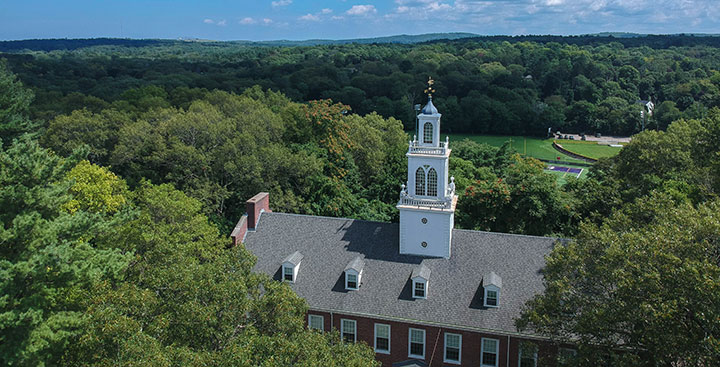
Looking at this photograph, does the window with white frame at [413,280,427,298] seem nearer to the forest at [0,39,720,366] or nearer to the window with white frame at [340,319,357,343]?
the window with white frame at [340,319,357,343]

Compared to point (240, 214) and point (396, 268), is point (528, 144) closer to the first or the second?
point (240, 214)

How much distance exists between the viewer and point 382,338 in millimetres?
31109

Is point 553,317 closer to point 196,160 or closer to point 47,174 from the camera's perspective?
point 47,174

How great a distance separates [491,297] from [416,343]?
494cm

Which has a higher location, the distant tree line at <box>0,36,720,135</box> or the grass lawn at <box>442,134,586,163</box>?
the distant tree line at <box>0,36,720,135</box>

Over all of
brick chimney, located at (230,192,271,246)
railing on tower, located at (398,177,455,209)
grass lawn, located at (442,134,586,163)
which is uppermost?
railing on tower, located at (398,177,455,209)

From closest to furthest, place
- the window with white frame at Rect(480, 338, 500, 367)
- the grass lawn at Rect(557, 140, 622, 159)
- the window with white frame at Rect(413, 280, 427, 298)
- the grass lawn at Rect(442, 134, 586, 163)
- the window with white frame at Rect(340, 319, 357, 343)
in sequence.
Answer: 1. the window with white frame at Rect(480, 338, 500, 367)
2. the window with white frame at Rect(413, 280, 427, 298)
3. the window with white frame at Rect(340, 319, 357, 343)
4. the grass lawn at Rect(557, 140, 622, 159)
5. the grass lawn at Rect(442, 134, 586, 163)

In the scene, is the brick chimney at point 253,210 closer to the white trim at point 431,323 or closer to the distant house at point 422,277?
the distant house at point 422,277

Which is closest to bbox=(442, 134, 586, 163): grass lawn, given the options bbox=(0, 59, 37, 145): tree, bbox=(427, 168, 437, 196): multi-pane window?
bbox=(427, 168, 437, 196): multi-pane window

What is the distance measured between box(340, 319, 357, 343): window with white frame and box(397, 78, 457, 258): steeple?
5243 millimetres

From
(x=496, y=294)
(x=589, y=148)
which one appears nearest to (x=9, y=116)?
(x=496, y=294)

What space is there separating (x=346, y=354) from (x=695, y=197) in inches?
1200

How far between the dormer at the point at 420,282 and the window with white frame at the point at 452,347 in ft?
8.58

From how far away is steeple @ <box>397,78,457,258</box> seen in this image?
1262 inches
